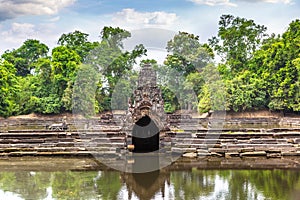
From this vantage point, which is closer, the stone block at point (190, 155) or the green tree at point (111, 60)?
the stone block at point (190, 155)

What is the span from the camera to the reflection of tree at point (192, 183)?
1384 cm

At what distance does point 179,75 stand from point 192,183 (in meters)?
43.8

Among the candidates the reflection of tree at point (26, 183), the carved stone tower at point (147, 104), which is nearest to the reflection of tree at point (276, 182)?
the carved stone tower at point (147, 104)

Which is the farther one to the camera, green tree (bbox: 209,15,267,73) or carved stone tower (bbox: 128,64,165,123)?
green tree (bbox: 209,15,267,73)

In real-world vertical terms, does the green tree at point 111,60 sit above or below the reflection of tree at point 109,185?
above

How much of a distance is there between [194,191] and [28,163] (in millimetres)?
9425

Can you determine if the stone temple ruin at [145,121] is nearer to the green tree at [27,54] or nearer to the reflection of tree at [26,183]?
the reflection of tree at [26,183]

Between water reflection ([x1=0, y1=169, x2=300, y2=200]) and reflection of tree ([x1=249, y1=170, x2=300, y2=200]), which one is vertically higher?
reflection of tree ([x1=249, y1=170, x2=300, y2=200])

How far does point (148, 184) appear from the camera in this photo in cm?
1549

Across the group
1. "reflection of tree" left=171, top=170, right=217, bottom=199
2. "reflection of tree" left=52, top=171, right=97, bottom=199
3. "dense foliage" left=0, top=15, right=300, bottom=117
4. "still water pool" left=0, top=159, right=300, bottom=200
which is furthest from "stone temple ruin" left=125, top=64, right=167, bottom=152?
"dense foliage" left=0, top=15, right=300, bottom=117

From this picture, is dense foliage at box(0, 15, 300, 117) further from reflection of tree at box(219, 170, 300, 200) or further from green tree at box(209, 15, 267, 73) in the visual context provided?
reflection of tree at box(219, 170, 300, 200)

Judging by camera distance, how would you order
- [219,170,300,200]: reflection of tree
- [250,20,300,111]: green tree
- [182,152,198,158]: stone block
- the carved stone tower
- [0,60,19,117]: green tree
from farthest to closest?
[0,60,19,117]: green tree
[250,20,300,111]: green tree
the carved stone tower
[182,152,198,158]: stone block
[219,170,300,200]: reflection of tree

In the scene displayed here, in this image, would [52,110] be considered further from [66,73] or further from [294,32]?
[294,32]

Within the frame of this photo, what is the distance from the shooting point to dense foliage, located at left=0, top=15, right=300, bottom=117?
158 ft
